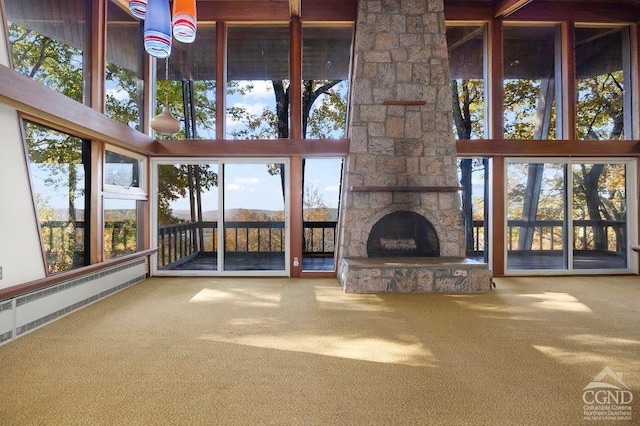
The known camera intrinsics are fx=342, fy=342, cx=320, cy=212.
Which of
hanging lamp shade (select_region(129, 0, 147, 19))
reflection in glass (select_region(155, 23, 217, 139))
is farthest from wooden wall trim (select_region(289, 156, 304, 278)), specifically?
hanging lamp shade (select_region(129, 0, 147, 19))

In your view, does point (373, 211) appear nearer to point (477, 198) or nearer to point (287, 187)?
point (287, 187)

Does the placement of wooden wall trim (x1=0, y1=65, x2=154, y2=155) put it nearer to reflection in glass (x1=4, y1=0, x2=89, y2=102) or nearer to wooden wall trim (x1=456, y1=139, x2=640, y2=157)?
reflection in glass (x1=4, y1=0, x2=89, y2=102)

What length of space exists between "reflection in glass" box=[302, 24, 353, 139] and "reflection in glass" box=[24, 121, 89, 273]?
3.10 meters

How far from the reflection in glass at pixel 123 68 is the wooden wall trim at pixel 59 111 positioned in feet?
1.23

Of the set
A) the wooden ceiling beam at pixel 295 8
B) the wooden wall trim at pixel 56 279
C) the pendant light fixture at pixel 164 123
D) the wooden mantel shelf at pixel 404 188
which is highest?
the wooden ceiling beam at pixel 295 8

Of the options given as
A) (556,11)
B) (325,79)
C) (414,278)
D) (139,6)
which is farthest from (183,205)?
(556,11)

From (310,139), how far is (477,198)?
3.07m

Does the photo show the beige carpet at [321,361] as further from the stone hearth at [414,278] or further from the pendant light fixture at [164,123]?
the pendant light fixture at [164,123]

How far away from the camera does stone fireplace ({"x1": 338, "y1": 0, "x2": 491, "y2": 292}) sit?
5023mm

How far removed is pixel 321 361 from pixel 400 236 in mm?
3140

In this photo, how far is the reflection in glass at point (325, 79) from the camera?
18.0 ft

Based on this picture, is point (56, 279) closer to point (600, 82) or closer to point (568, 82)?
point (568, 82)

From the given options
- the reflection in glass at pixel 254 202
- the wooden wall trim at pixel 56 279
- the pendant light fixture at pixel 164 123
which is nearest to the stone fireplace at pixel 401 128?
the reflection in glass at pixel 254 202

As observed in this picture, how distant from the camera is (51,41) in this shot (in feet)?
11.5
